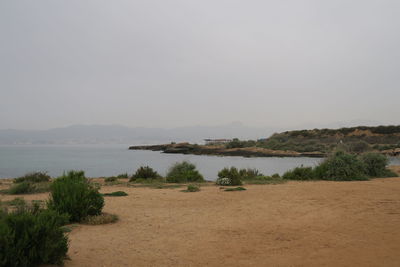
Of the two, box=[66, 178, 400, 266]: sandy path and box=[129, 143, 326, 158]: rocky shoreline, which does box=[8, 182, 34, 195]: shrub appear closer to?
box=[66, 178, 400, 266]: sandy path

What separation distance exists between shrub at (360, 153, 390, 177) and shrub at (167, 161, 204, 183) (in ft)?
32.2

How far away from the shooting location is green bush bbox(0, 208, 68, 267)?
4.08 m

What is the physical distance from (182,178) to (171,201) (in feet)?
23.4

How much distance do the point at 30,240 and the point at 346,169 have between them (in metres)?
16.3

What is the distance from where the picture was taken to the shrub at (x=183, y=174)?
691 inches

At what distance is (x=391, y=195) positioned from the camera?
10750mm

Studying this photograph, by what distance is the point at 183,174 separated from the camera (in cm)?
1861

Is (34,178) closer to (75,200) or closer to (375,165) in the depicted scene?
(75,200)

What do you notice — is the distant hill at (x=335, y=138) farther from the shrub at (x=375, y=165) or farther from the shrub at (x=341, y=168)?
the shrub at (x=341, y=168)

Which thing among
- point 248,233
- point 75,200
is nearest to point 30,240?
point 75,200

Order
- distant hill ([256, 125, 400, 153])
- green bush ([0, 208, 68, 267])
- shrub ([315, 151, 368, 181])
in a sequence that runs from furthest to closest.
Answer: distant hill ([256, 125, 400, 153]), shrub ([315, 151, 368, 181]), green bush ([0, 208, 68, 267])

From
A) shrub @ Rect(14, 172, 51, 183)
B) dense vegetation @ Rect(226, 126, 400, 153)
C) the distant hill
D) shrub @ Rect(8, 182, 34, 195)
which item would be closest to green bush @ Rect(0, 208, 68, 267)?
shrub @ Rect(8, 182, 34, 195)

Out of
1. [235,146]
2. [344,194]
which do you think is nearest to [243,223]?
[344,194]

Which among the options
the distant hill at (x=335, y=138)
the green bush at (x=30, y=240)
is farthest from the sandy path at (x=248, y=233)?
the distant hill at (x=335, y=138)
